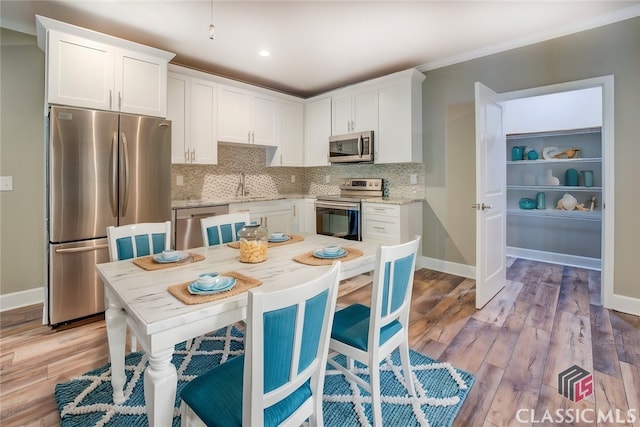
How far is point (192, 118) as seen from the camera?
355 centimetres

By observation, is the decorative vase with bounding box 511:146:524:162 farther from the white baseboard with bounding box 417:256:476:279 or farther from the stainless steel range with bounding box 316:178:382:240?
the stainless steel range with bounding box 316:178:382:240

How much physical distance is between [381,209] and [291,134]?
73.8 inches

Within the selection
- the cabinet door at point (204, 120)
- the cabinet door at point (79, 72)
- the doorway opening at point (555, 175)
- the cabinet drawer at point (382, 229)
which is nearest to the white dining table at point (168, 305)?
the cabinet drawer at point (382, 229)

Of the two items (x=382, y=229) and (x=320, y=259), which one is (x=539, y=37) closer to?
(x=382, y=229)

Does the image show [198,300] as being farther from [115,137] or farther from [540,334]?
[540,334]

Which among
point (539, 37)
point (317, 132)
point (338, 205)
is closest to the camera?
point (539, 37)

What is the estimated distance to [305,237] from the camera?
2352 mm

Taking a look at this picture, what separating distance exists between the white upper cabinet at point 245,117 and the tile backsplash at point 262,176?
0.35 metres

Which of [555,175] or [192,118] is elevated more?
[192,118]

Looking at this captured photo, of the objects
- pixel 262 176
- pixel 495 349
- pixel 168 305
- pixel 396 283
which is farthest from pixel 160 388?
pixel 262 176

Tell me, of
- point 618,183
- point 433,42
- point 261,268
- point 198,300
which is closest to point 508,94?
point 433,42

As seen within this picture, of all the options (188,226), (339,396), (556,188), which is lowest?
A: (339,396)

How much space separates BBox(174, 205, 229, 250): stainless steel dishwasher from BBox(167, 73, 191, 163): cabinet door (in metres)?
0.61

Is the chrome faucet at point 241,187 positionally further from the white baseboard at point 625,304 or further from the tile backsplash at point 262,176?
the white baseboard at point 625,304
